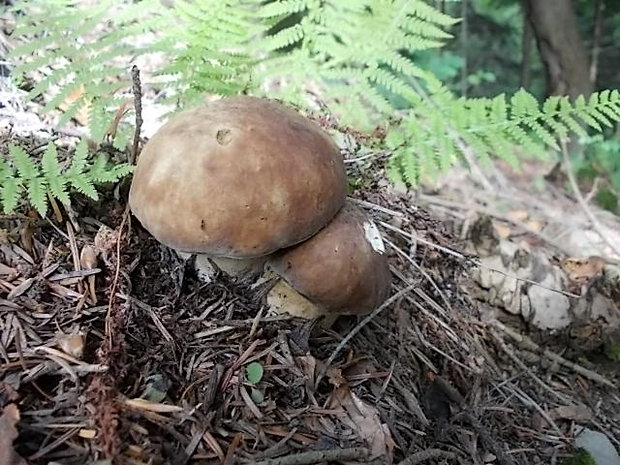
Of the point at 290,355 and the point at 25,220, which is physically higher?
the point at 25,220

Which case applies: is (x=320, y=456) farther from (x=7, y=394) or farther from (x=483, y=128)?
(x=483, y=128)

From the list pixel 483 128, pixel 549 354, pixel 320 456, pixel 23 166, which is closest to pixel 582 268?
pixel 549 354

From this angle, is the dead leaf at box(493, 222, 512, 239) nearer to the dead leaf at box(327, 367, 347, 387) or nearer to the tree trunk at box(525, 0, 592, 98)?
the dead leaf at box(327, 367, 347, 387)

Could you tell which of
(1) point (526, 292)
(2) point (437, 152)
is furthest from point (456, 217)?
(2) point (437, 152)

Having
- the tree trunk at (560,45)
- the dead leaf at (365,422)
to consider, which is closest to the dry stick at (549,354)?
the dead leaf at (365,422)

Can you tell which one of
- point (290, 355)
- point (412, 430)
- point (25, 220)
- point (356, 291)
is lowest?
point (412, 430)

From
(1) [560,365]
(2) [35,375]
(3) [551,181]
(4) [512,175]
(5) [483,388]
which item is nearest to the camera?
(2) [35,375]

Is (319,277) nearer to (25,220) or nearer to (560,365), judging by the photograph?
(25,220)
